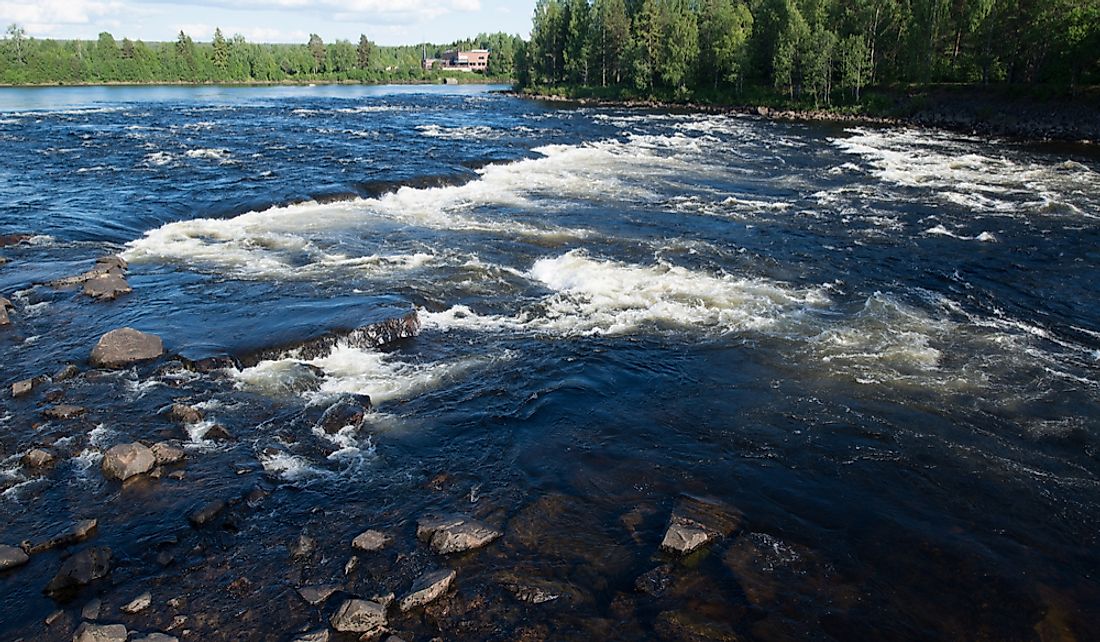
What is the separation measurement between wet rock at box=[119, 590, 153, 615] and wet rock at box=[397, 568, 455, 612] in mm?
2698

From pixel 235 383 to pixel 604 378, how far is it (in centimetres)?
670

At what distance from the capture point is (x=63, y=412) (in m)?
11.2

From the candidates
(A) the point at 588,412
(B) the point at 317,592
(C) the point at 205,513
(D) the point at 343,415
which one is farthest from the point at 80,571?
(A) the point at 588,412

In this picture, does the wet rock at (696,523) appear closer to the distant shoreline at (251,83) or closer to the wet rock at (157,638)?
the wet rock at (157,638)

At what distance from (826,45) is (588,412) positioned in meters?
67.9

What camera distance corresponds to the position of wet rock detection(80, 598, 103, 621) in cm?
728

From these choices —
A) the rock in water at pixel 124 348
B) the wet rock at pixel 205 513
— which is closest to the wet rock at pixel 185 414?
the wet rock at pixel 205 513

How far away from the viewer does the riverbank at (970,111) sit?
47.6 m

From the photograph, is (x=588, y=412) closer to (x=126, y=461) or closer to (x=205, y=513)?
(x=205, y=513)

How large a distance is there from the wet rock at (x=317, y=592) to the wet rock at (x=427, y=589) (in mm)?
819

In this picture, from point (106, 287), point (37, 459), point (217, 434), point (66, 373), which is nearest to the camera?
point (37, 459)

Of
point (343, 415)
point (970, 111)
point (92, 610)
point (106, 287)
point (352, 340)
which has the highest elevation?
point (970, 111)

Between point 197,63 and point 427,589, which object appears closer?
point 427,589

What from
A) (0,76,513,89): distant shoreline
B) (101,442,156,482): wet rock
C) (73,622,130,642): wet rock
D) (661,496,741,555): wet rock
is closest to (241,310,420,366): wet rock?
(101,442,156,482): wet rock
